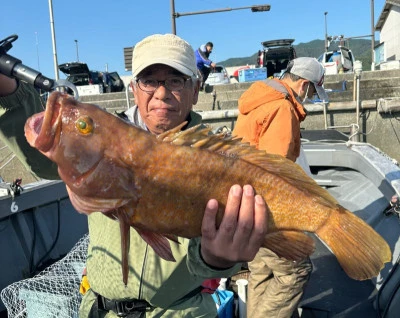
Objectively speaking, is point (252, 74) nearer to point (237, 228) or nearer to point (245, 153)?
point (245, 153)

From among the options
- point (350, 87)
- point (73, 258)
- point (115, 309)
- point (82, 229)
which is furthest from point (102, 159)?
point (350, 87)

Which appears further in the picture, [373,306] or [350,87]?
[350,87]

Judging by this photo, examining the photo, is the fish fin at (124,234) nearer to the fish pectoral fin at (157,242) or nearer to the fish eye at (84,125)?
the fish pectoral fin at (157,242)

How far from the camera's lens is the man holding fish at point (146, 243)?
208cm

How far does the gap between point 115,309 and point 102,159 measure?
3.74ft

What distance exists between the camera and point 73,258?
4051 mm

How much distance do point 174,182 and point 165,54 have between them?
2.95ft

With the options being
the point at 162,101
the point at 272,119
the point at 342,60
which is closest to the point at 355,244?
the point at 162,101

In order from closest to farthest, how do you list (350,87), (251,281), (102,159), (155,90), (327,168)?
(102,159)
(155,90)
(251,281)
(327,168)
(350,87)

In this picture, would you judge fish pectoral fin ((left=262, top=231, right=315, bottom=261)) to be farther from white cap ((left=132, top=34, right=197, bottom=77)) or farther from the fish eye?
white cap ((left=132, top=34, right=197, bottom=77))

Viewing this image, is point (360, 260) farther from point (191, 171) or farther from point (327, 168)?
point (327, 168)

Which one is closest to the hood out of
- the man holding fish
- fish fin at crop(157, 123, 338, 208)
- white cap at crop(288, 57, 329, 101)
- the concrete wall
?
white cap at crop(288, 57, 329, 101)

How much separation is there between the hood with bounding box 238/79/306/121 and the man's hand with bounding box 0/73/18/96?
8.68 feet

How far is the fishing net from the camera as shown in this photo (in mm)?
3225
